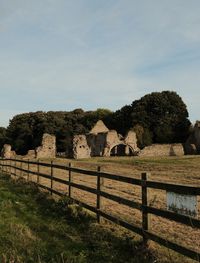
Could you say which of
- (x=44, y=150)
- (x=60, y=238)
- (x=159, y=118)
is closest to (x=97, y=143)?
(x=44, y=150)

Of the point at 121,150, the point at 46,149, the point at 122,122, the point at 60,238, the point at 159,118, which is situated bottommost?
the point at 60,238

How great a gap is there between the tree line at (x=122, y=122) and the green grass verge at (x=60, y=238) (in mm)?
52957

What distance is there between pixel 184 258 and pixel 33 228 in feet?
11.4

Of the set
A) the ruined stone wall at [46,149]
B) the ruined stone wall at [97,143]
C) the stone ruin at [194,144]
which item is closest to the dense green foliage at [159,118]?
the ruined stone wall at [97,143]

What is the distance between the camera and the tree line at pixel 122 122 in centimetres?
7550

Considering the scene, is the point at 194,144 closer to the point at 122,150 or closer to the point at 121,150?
the point at 122,150

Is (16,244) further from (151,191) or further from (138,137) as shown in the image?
(138,137)

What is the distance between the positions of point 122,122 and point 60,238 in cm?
7601

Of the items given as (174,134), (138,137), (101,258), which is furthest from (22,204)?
(174,134)

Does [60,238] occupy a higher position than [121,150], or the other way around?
[121,150]

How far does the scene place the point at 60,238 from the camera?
833cm

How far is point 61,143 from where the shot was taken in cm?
8544

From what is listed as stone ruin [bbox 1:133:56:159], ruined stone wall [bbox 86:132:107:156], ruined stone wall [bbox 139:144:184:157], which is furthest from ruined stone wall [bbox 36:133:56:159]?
ruined stone wall [bbox 139:144:184:157]

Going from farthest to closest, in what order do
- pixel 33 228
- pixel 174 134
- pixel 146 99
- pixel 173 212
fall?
pixel 146 99
pixel 174 134
pixel 33 228
pixel 173 212
